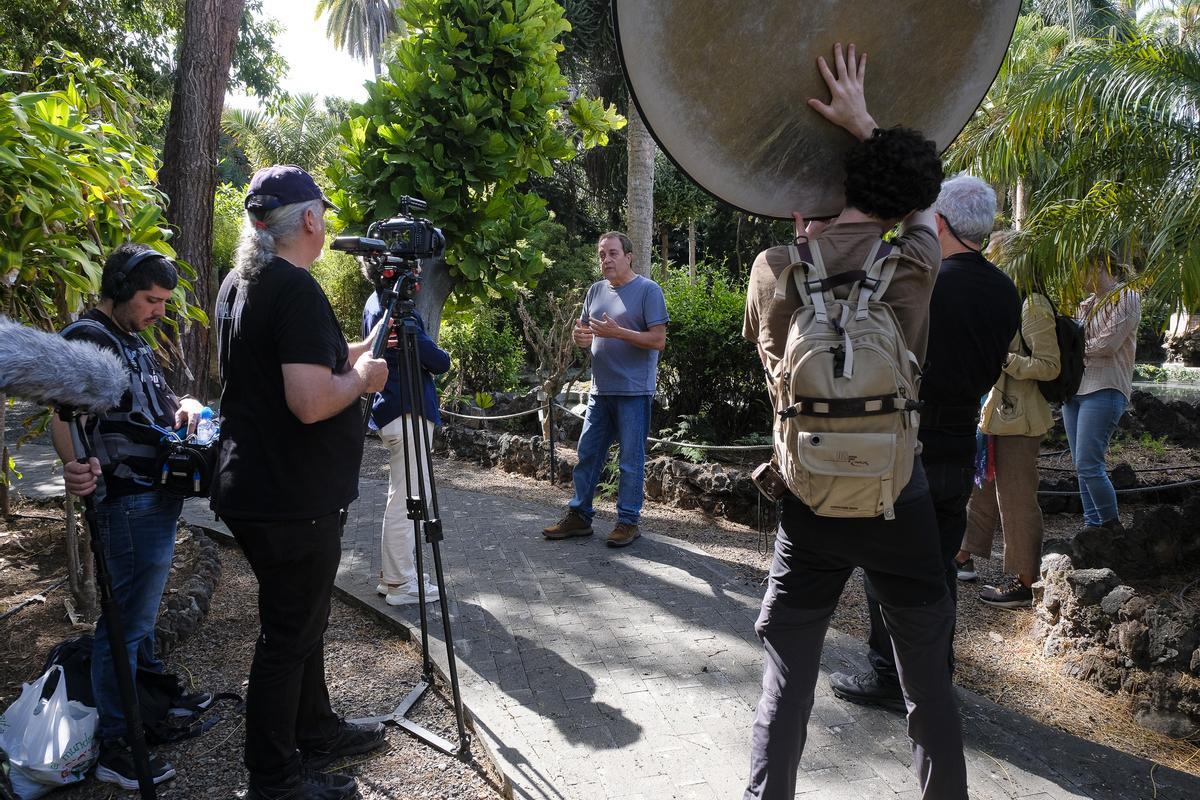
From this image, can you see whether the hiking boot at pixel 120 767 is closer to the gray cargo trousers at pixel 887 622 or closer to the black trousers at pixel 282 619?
the black trousers at pixel 282 619

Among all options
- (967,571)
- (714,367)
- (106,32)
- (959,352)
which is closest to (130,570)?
(959,352)

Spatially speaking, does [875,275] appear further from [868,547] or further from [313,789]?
[313,789]

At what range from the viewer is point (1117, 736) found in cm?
320

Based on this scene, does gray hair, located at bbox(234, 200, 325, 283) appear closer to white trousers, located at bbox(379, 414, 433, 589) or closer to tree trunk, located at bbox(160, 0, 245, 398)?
white trousers, located at bbox(379, 414, 433, 589)

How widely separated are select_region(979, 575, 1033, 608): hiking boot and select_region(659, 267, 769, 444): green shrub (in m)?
3.45

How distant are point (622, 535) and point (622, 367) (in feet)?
3.70

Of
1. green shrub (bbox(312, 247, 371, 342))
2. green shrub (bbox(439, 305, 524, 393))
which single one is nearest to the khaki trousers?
green shrub (bbox(439, 305, 524, 393))

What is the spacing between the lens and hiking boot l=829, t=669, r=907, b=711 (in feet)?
10.3

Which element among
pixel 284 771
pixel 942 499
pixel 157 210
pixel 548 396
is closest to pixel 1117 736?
pixel 942 499

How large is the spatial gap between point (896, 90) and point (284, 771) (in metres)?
2.84

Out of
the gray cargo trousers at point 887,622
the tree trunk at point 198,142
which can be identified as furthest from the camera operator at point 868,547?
the tree trunk at point 198,142

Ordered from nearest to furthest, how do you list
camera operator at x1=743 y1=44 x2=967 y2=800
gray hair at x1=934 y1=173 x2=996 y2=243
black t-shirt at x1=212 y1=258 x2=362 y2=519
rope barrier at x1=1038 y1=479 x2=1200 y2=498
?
camera operator at x1=743 y1=44 x2=967 y2=800
black t-shirt at x1=212 y1=258 x2=362 y2=519
gray hair at x1=934 y1=173 x2=996 y2=243
rope barrier at x1=1038 y1=479 x2=1200 y2=498

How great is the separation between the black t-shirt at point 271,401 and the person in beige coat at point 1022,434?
3.81 meters

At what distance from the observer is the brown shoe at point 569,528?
5477 mm
